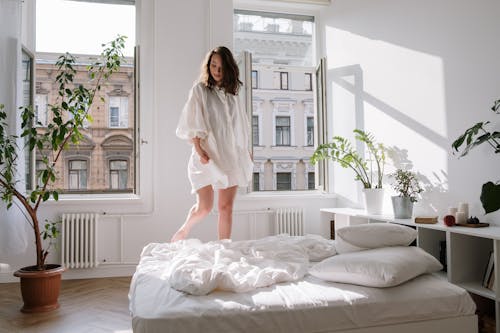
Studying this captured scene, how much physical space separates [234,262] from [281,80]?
303 cm

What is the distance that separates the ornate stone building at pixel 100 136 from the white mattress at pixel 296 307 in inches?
102

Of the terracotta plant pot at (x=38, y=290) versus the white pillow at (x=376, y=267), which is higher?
the white pillow at (x=376, y=267)

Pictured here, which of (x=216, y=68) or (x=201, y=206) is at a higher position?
(x=216, y=68)

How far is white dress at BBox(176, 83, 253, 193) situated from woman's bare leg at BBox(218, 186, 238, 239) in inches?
2.7

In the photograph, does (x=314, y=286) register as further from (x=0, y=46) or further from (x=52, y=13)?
(x=52, y=13)

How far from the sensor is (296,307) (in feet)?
4.82

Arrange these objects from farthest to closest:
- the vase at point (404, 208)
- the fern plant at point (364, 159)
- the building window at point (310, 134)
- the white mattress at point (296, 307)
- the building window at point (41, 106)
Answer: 1. the building window at point (310, 134)
2. the building window at point (41, 106)
3. the fern plant at point (364, 159)
4. the vase at point (404, 208)
5. the white mattress at point (296, 307)

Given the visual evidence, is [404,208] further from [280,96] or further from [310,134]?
[280,96]

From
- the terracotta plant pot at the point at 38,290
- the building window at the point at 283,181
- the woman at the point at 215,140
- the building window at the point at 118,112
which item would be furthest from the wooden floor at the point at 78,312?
the building window at the point at 283,181

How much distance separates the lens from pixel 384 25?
12.2 feet

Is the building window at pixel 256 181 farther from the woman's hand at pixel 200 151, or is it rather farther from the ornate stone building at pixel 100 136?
the woman's hand at pixel 200 151

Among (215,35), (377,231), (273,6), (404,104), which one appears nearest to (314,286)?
(377,231)

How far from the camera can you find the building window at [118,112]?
413 cm

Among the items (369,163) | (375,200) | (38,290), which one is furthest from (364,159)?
(38,290)
